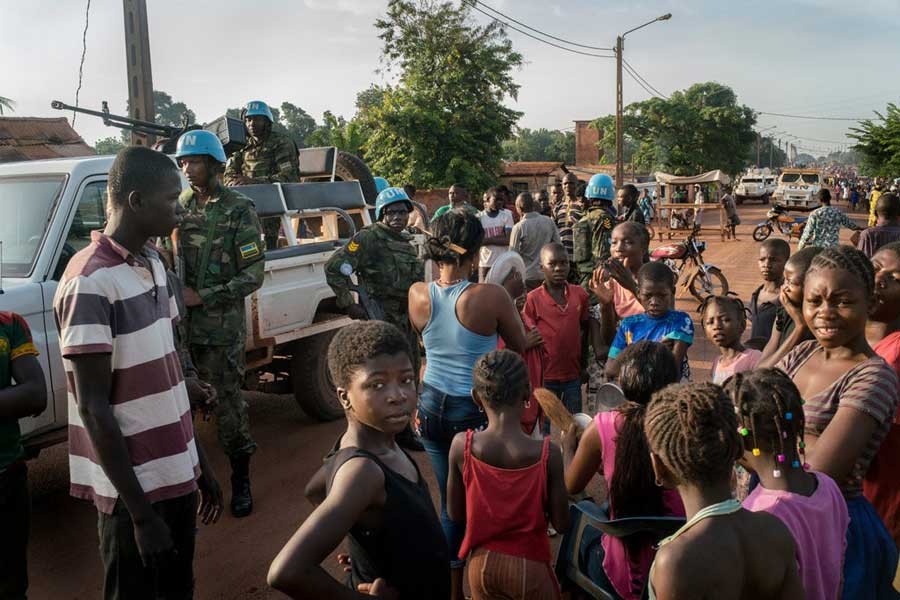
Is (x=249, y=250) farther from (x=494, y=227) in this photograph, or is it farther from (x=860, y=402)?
(x=494, y=227)

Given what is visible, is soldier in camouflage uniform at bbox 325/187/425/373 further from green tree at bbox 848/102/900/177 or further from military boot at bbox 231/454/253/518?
green tree at bbox 848/102/900/177

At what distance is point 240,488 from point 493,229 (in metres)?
4.97

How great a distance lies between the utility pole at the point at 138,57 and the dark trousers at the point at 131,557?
8261 mm

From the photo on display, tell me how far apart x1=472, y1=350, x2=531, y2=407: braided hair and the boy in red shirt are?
1.58 m

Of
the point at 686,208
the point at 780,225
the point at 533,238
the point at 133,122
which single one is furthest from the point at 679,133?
the point at 133,122

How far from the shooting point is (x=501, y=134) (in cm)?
2623

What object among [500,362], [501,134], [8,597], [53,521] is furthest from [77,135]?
[501,134]

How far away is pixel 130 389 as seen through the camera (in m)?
2.18

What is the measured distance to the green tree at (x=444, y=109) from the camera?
25.1 meters

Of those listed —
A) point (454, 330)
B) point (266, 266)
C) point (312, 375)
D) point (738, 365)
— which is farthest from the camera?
point (312, 375)

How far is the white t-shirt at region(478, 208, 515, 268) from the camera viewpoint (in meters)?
7.96

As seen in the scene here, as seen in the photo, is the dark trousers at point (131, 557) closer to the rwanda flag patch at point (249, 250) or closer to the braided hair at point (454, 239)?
the braided hair at point (454, 239)

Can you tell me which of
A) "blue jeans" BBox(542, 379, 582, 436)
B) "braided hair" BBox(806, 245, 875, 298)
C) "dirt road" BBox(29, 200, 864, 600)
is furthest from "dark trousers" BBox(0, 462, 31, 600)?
"braided hair" BBox(806, 245, 875, 298)

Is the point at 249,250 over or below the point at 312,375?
over
